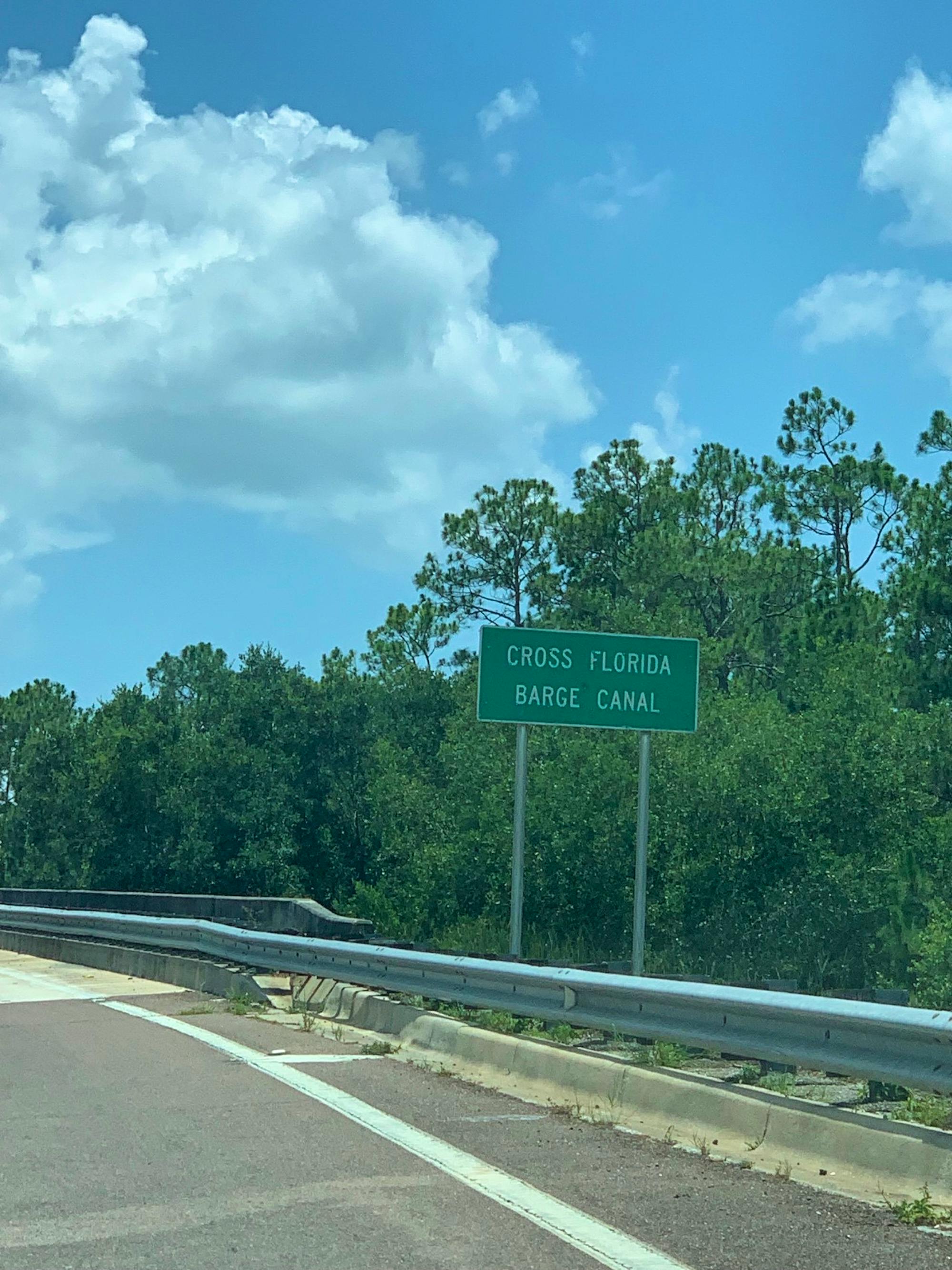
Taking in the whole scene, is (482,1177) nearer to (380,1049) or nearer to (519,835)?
(380,1049)

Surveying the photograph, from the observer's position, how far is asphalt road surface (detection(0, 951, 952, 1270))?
6.00 m

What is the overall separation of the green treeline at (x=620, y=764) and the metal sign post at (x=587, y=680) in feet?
25.8

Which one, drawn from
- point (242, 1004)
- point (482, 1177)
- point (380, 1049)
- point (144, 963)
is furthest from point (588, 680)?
point (482, 1177)

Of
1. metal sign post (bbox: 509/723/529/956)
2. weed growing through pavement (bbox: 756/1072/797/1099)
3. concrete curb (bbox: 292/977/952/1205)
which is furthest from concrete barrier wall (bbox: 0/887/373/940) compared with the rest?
weed growing through pavement (bbox: 756/1072/797/1099)

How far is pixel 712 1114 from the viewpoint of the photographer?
8.35m

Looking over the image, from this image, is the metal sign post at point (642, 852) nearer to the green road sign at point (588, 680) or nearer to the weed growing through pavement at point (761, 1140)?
the green road sign at point (588, 680)

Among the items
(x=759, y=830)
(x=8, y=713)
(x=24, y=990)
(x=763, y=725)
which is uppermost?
(x=8, y=713)

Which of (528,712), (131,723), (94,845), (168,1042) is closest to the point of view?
(168,1042)

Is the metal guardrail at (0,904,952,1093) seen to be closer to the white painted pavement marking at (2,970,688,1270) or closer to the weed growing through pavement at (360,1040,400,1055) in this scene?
the weed growing through pavement at (360,1040,400,1055)

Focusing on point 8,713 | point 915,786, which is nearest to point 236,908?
point 915,786

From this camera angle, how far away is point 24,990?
19.6 meters

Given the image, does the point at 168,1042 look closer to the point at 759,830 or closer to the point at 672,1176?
the point at 672,1176

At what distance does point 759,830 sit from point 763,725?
2.06 m

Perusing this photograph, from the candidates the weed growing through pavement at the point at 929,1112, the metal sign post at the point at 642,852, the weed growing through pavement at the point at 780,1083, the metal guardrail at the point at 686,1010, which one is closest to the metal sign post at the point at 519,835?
the metal sign post at the point at 642,852
